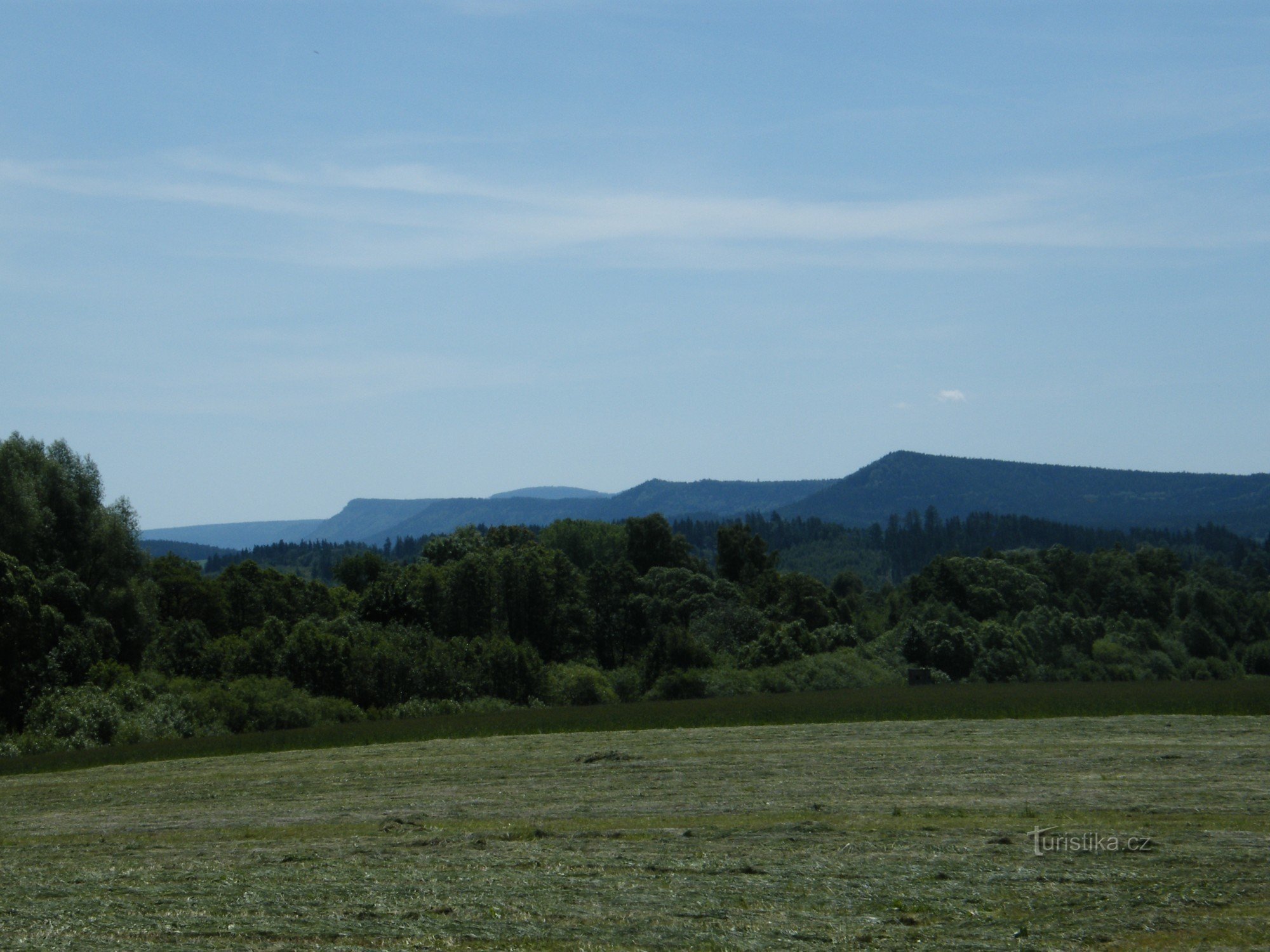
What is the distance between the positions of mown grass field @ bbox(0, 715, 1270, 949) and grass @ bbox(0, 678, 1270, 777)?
7.61m

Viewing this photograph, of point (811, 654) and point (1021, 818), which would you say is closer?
point (1021, 818)

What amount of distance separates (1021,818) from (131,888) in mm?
12170

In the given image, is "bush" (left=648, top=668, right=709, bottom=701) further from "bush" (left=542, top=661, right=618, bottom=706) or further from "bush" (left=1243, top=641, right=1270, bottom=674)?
"bush" (left=1243, top=641, right=1270, bottom=674)

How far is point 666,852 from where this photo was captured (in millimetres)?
14484

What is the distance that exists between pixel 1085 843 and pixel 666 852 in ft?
17.8

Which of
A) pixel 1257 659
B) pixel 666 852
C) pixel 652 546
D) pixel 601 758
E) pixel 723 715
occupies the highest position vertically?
pixel 652 546

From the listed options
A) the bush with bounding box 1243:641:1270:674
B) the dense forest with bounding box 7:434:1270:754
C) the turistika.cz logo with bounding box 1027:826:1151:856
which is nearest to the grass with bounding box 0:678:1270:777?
the dense forest with bounding box 7:434:1270:754

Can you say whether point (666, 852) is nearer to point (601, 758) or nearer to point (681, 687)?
point (601, 758)

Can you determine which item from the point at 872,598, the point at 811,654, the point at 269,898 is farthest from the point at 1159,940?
the point at 872,598

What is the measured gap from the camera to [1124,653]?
269ft

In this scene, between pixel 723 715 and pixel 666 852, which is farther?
pixel 723 715

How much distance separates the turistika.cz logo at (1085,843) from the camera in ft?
45.1

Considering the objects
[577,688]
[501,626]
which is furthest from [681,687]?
[501,626]

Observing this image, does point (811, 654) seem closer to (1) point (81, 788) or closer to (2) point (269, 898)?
(1) point (81, 788)
